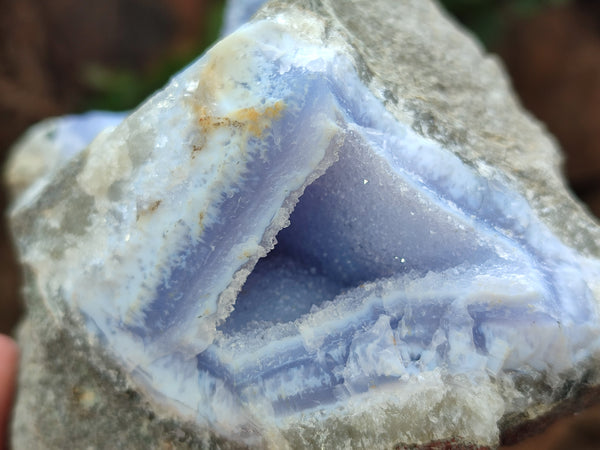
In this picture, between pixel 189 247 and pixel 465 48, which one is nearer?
pixel 189 247

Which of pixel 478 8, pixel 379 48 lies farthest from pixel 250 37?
pixel 478 8

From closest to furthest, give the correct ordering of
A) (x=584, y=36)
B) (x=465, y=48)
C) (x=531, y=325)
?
(x=531, y=325) < (x=465, y=48) < (x=584, y=36)

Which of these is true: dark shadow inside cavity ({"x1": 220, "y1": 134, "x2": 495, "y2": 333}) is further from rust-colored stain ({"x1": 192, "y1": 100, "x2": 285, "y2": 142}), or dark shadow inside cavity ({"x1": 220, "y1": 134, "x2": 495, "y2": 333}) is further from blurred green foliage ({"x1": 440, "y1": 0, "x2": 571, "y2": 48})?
blurred green foliage ({"x1": 440, "y1": 0, "x2": 571, "y2": 48})

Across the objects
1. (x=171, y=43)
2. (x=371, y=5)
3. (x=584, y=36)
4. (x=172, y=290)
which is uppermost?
(x=584, y=36)

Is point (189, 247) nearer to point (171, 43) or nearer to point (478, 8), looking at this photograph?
point (478, 8)

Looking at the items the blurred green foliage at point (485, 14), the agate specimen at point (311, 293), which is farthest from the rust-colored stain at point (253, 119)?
the blurred green foliage at point (485, 14)

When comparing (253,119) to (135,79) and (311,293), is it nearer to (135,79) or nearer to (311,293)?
(311,293)
